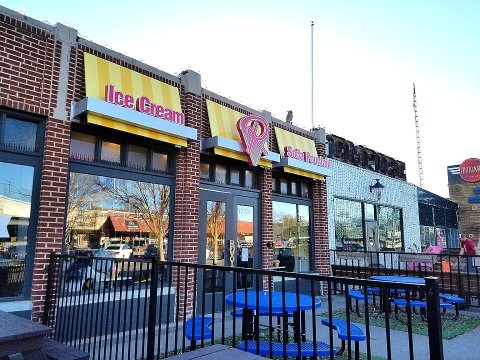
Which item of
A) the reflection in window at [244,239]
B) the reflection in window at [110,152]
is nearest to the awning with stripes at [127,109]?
the reflection in window at [110,152]

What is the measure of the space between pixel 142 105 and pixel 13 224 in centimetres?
271

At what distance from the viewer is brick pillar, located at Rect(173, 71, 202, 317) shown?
269 inches

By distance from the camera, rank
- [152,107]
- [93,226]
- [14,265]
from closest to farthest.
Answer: [14,265] → [93,226] → [152,107]

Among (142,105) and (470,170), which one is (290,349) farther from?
(470,170)

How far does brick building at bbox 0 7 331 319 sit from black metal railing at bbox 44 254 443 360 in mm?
553

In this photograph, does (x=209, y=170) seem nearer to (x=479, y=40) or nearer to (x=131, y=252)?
(x=131, y=252)

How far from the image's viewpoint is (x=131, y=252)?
6.31 metres

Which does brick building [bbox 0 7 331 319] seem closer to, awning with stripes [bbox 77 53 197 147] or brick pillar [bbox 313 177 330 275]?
awning with stripes [bbox 77 53 197 147]

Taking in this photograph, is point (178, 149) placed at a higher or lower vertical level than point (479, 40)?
lower

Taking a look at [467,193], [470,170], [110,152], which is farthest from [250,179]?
[467,193]

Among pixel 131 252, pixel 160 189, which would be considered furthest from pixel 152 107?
pixel 131 252

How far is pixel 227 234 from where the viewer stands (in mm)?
7871

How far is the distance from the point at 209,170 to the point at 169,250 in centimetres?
200

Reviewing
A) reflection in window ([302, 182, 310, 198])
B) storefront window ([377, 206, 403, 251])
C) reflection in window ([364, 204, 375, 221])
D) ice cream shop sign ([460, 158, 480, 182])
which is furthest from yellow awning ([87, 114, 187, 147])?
ice cream shop sign ([460, 158, 480, 182])
